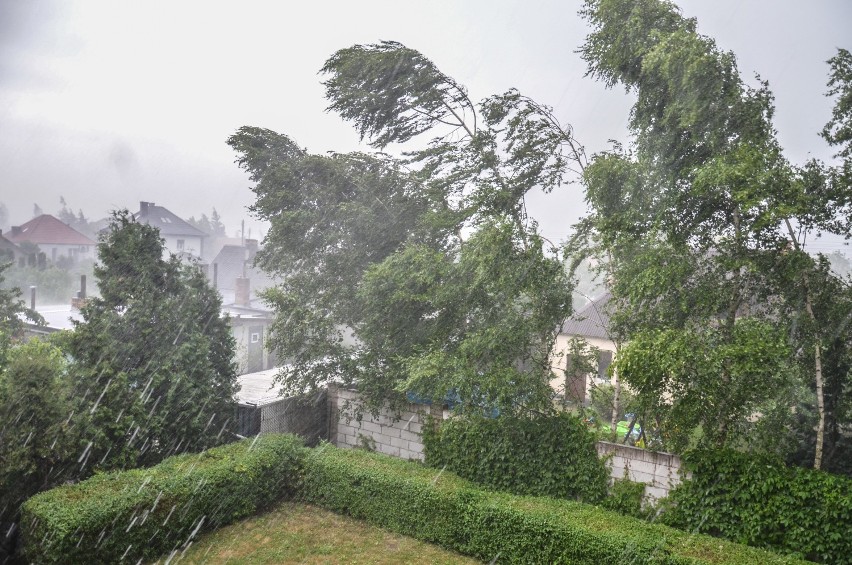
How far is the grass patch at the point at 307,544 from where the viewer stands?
796 centimetres

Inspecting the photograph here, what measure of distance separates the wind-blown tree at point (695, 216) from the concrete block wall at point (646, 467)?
1.54 feet

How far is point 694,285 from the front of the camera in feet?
26.3

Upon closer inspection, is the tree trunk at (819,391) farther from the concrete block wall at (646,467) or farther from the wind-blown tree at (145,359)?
the wind-blown tree at (145,359)

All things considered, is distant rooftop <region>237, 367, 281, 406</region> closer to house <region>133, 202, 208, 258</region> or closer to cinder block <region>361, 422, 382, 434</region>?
cinder block <region>361, 422, 382, 434</region>

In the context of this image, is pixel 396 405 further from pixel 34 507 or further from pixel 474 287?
pixel 34 507

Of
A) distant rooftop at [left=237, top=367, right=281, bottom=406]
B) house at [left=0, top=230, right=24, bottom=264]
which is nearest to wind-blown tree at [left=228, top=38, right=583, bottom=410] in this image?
distant rooftop at [left=237, top=367, right=281, bottom=406]

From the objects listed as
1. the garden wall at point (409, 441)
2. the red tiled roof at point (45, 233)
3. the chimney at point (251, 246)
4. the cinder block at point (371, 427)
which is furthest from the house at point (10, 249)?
the cinder block at point (371, 427)

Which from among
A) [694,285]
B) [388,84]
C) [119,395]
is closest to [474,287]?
[694,285]

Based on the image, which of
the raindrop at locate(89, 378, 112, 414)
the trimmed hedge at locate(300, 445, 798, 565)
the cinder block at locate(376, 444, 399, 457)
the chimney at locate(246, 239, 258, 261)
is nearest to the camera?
the trimmed hedge at locate(300, 445, 798, 565)

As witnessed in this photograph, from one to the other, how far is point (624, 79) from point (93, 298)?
31.7 ft

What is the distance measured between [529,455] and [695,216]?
441 cm

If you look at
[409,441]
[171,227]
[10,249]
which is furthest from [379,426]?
[171,227]

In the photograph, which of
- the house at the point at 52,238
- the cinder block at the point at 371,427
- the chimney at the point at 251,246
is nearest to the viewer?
the cinder block at the point at 371,427

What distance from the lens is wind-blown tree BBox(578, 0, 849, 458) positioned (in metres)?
6.88
